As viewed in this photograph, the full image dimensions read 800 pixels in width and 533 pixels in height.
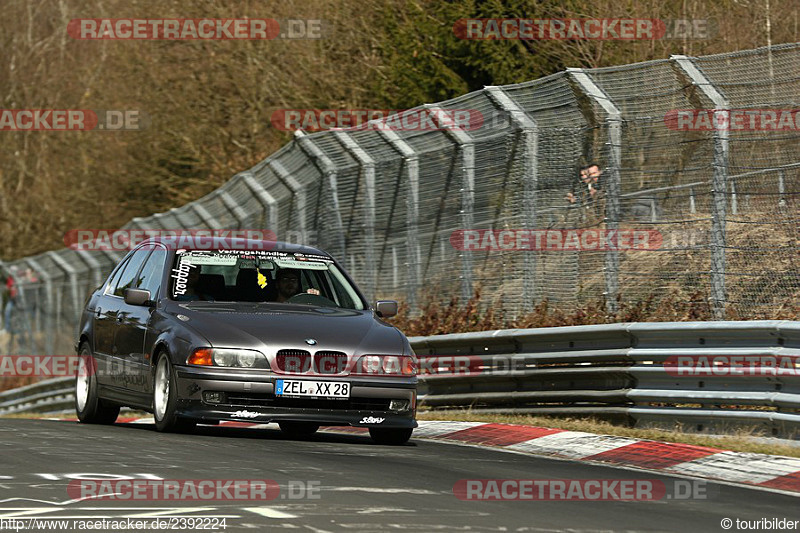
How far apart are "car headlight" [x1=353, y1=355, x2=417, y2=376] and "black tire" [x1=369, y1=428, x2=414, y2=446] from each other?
0.46 m

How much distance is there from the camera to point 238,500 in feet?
25.3

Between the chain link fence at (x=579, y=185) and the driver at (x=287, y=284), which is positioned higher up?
the chain link fence at (x=579, y=185)

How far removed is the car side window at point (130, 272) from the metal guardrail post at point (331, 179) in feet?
19.1

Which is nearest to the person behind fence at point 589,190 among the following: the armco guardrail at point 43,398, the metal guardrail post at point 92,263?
the armco guardrail at point 43,398

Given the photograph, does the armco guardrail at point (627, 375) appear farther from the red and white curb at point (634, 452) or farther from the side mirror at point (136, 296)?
the side mirror at point (136, 296)

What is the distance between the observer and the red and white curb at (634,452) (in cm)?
959

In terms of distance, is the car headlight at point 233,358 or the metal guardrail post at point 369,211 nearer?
the car headlight at point 233,358

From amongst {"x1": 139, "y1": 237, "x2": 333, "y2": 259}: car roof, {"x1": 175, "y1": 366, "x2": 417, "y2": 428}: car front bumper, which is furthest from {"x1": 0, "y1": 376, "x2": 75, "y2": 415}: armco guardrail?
{"x1": 175, "y1": 366, "x2": 417, "y2": 428}: car front bumper

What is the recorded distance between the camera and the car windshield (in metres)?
12.1

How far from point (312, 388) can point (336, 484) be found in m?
2.60

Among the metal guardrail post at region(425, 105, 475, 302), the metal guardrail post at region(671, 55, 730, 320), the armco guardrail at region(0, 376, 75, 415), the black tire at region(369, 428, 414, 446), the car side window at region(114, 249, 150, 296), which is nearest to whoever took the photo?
the black tire at region(369, 428, 414, 446)

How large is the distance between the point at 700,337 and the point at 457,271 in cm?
550

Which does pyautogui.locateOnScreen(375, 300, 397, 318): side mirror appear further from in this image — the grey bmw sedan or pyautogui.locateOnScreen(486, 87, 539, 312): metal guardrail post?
pyautogui.locateOnScreen(486, 87, 539, 312): metal guardrail post

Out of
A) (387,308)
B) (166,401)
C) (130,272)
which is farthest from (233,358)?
(130,272)
